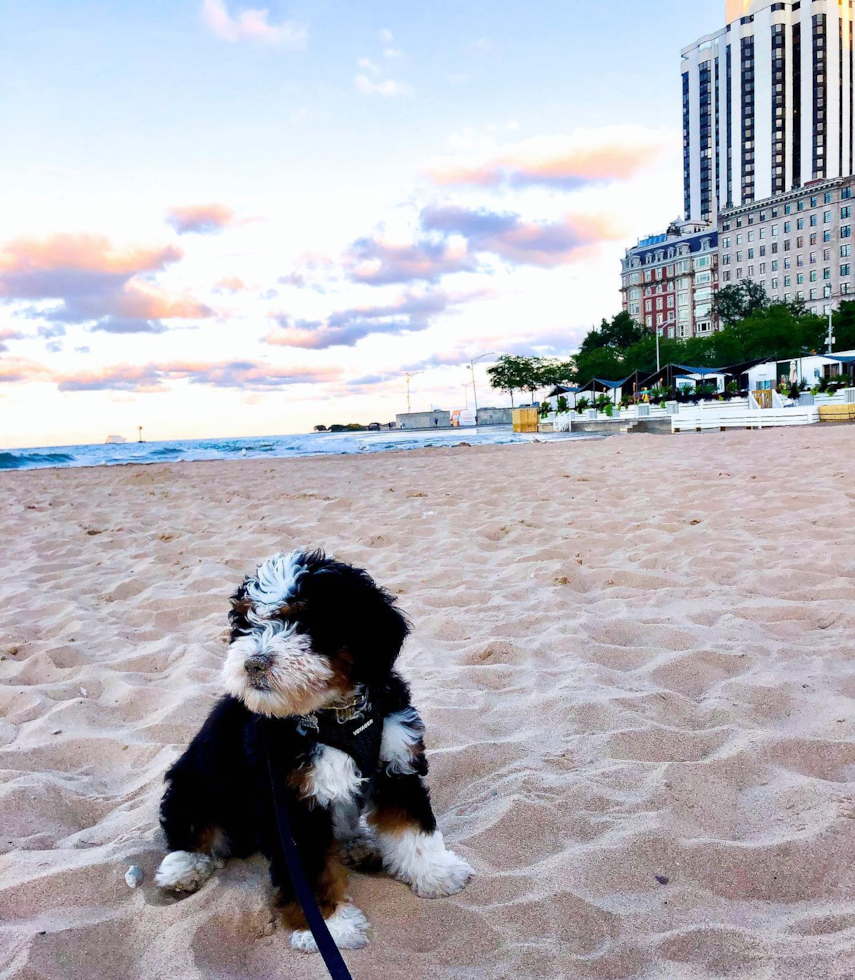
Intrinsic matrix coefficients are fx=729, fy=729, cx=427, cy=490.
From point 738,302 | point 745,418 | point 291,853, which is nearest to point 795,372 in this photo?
point 745,418

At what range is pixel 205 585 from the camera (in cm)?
623

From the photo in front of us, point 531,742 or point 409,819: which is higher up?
point 409,819

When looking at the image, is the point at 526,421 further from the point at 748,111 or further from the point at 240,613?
the point at 748,111

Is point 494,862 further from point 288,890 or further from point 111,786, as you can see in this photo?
point 111,786

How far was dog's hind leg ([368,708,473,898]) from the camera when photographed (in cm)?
224

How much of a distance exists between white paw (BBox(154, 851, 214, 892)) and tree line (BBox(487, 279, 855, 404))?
2502 inches

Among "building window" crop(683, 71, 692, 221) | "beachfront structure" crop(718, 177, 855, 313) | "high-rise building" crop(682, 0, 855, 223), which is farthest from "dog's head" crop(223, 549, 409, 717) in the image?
"building window" crop(683, 71, 692, 221)

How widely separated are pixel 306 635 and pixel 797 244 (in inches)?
5134

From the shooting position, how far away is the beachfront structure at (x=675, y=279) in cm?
12162

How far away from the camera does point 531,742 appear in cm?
338

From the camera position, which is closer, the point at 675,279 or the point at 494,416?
the point at 494,416

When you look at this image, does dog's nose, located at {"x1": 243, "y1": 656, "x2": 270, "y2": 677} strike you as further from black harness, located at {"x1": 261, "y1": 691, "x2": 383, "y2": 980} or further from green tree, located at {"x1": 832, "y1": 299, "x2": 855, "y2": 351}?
green tree, located at {"x1": 832, "y1": 299, "x2": 855, "y2": 351}

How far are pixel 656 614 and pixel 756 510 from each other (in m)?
Answer: 3.48

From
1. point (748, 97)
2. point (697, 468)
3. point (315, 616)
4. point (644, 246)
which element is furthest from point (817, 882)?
point (748, 97)
